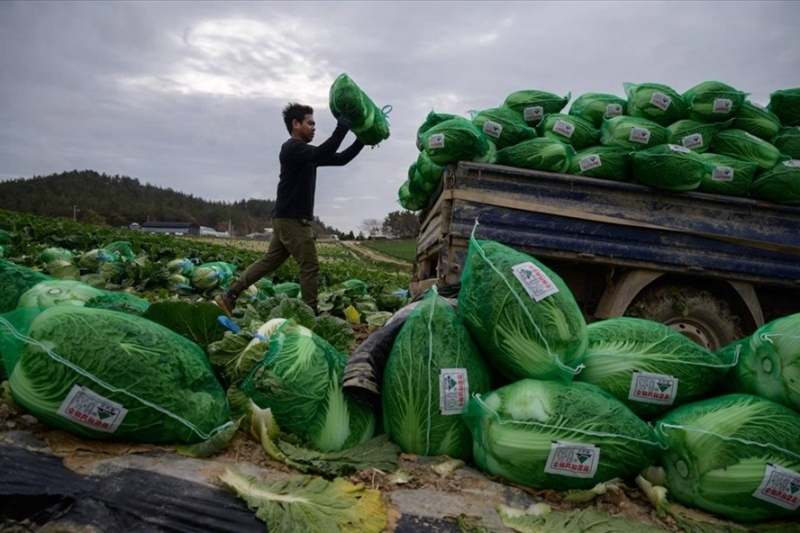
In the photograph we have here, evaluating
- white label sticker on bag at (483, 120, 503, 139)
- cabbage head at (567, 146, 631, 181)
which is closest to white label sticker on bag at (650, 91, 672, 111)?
cabbage head at (567, 146, 631, 181)

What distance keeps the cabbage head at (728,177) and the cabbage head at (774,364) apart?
9.31 ft

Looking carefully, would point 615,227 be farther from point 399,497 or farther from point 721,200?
point 399,497

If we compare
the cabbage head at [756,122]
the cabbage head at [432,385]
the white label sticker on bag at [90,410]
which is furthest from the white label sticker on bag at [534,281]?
the cabbage head at [756,122]

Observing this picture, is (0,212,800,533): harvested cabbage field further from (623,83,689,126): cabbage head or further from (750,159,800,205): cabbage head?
(623,83,689,126): cabbage head

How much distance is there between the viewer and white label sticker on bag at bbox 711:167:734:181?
466 centimetres

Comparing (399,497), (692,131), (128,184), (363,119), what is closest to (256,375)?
(399,497)

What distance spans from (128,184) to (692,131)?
287 feet

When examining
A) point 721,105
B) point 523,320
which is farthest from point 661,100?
point 523,320

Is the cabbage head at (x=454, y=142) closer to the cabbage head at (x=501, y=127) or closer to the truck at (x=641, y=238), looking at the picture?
the truck at (x=641, y=238)

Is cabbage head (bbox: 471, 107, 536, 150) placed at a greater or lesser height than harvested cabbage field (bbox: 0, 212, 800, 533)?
greater

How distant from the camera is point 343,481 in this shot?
190 centimetres

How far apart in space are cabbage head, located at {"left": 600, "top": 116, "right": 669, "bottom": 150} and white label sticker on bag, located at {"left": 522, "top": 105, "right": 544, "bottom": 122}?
72 cm

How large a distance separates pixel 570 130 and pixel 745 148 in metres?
1.61

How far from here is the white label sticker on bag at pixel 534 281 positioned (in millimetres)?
2188
